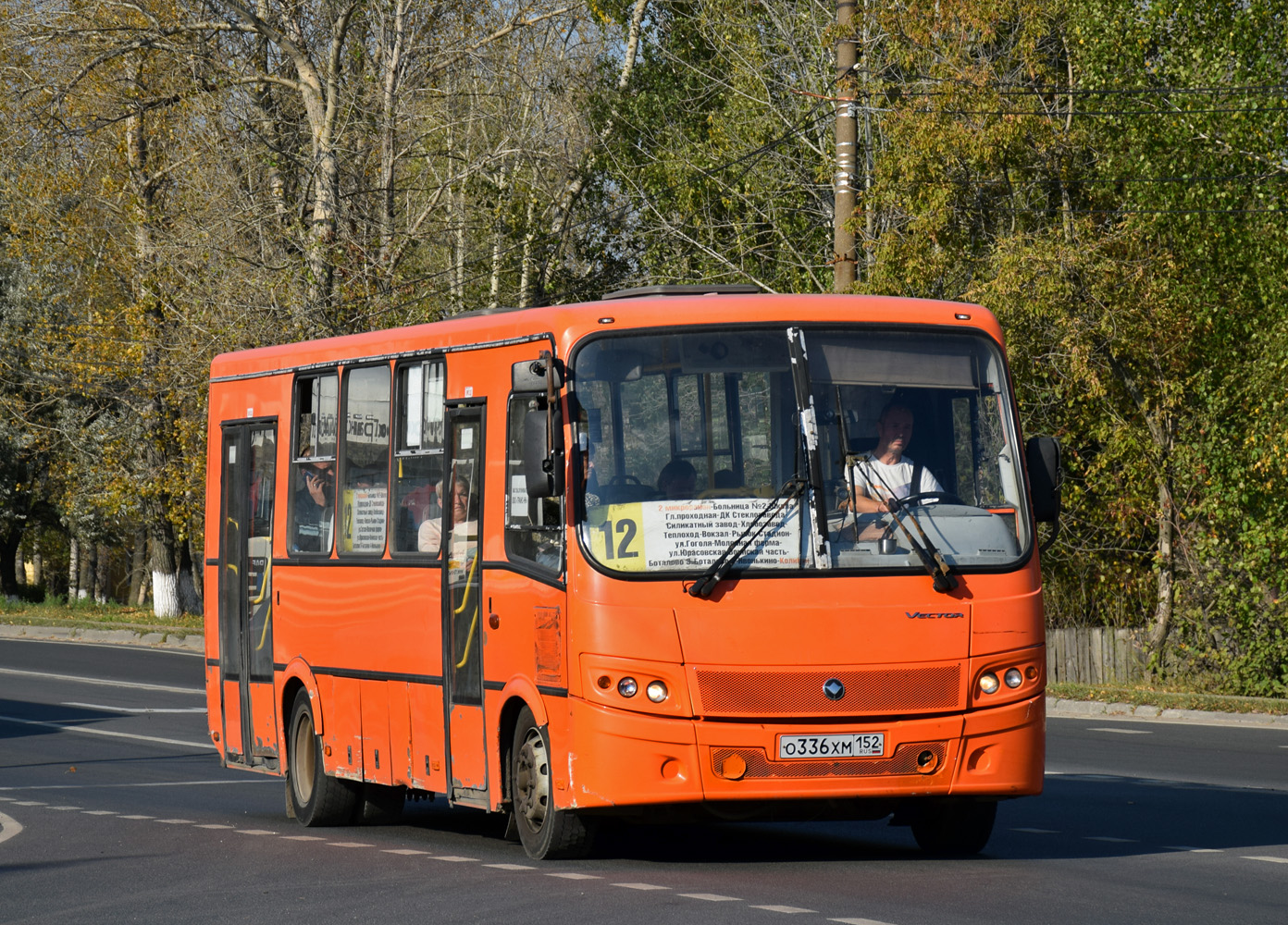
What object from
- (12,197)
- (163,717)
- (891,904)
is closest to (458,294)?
(163,717)

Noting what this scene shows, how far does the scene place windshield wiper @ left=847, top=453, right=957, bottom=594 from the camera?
10.1m

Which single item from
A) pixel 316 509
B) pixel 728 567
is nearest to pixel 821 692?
pixel 728 567

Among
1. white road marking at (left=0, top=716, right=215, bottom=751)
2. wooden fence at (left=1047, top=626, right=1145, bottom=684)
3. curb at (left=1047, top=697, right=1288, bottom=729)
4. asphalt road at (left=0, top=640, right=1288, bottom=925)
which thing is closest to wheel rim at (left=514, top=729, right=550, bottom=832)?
asphalt road at (left=0, top=640, right=1288, bottom=925)

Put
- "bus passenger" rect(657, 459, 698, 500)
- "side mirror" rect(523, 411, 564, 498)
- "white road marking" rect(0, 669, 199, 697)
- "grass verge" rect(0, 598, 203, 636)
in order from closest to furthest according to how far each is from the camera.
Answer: "side mirror" rect(523, 411, 564, 498) < "bus passenger" rect(657, 459, 698, 500) < "white road marking" rect(0, 669, 199, 697) < "grass verge" rect(0, 598, 203, 636)

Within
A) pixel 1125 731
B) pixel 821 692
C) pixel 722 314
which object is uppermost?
pixel 722 314

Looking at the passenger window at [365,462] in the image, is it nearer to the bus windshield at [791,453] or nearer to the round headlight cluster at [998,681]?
the bus windshield at [791,453]

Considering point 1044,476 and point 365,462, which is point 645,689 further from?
point 365,462

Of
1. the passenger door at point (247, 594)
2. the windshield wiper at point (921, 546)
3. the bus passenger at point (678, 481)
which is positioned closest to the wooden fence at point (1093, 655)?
the passenger door at point (247, 594)

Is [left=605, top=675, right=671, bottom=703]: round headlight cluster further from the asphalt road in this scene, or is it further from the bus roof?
the bus roof

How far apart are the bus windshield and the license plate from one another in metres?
0.82

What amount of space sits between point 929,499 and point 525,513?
2080 mm

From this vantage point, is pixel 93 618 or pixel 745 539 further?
pixel 93 618

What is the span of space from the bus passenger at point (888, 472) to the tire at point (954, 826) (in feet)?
5.67

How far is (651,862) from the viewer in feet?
35.4
